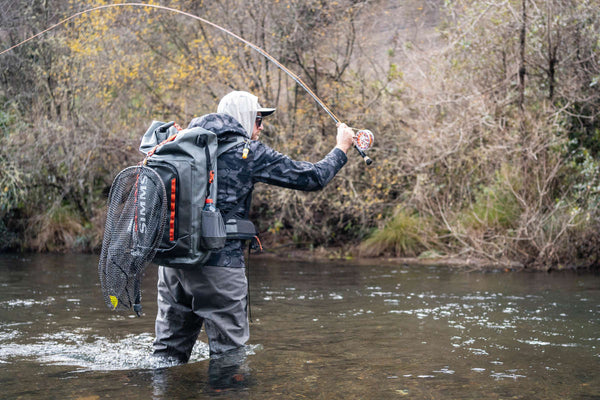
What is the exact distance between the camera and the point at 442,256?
1364cm

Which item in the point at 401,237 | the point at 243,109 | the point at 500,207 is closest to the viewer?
the point at 243,109

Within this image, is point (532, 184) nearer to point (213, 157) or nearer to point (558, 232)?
point (558, 232)

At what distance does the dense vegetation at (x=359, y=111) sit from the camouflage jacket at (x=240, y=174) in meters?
7.93

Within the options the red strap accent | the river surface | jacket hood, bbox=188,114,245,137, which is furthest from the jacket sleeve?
the river surface

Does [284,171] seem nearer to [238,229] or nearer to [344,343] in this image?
[238,229]

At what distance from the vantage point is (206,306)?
14.9 ft

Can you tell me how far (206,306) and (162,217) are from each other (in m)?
0.66

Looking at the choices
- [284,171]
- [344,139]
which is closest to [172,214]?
[284,171]

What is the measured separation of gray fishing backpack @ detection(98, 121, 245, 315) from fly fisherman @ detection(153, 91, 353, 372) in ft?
0.46

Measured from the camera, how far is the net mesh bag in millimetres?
4203

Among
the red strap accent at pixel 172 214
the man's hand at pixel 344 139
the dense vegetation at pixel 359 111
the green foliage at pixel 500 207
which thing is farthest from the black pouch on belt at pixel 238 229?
the green foliage at pixel 500 207

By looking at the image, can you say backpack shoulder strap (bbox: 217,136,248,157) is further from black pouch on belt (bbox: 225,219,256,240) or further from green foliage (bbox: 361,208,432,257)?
green foliage (bbox: 361,208,432,257)

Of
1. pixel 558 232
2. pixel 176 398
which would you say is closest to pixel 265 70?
pixel 558 232

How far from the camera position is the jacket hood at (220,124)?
14.9 ft
